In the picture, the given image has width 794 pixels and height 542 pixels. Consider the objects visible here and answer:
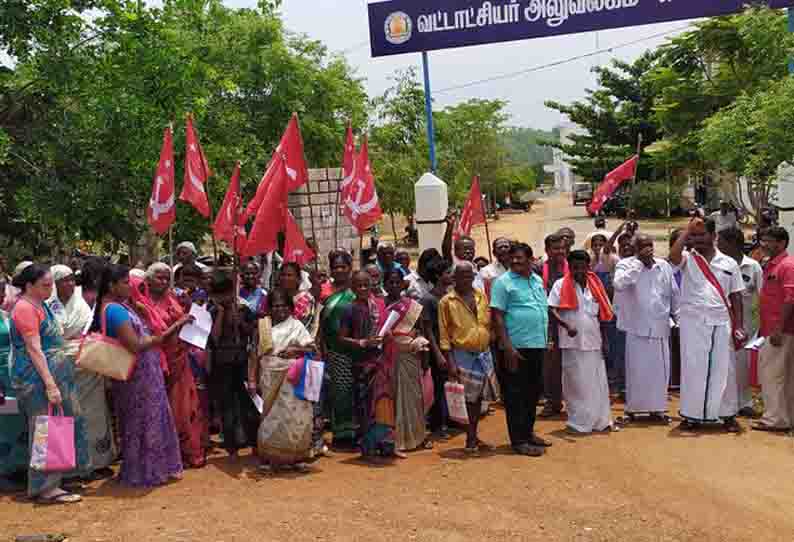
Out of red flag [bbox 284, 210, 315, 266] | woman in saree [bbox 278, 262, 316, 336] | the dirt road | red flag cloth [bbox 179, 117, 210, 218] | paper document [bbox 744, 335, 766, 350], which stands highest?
red flag cloth [bbox 179, 117, 210, 218]

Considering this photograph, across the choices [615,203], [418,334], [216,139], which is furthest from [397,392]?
[615,203]

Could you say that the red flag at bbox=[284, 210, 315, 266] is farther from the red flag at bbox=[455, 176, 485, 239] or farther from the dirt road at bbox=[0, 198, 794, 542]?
the red flag at bbox=[455, 176, 485, 239]

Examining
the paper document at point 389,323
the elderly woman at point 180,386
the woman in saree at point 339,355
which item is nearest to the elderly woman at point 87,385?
the elderly woman at point 180,386

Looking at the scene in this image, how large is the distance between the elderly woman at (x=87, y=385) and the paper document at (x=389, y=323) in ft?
6.36

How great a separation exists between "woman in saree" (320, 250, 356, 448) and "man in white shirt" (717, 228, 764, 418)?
339cm

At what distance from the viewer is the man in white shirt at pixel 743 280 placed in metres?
7.50

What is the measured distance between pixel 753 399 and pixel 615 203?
3278cm

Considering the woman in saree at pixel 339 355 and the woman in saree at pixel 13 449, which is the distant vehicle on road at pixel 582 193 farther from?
the woman in saree at pixel 13 449

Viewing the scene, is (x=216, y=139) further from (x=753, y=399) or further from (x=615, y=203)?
(x=615, y=203)

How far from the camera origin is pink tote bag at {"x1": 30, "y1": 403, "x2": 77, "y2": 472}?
5152mm

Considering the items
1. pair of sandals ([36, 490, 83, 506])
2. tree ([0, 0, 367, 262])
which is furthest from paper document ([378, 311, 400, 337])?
tree ([0, 0, 367, 262])

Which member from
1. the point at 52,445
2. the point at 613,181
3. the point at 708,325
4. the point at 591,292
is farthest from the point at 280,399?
the point at 613,181

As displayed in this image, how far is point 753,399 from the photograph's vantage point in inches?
313

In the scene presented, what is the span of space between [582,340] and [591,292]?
1.30 ft
